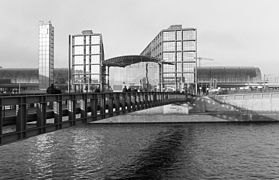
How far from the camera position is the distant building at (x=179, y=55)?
390ft

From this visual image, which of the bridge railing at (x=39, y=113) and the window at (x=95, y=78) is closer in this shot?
the bridge railing at (x=39, y=113)

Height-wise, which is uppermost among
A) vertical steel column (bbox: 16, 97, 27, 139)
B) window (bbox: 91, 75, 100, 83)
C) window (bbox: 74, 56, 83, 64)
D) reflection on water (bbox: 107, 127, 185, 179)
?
window (bbox: 74, 56, 83, 64)

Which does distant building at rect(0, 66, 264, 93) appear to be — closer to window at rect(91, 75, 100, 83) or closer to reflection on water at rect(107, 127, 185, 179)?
window at rect(91, 75, 100, 83)

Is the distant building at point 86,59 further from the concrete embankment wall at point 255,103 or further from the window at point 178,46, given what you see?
the concrete embankment wall at point 255,103

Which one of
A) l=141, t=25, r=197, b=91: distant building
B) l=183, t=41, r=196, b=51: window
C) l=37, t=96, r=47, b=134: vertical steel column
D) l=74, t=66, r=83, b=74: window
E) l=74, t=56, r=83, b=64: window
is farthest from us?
l=74, t=66, r=83, b=74: window

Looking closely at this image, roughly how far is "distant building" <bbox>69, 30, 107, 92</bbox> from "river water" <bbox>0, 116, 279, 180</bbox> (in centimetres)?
8776

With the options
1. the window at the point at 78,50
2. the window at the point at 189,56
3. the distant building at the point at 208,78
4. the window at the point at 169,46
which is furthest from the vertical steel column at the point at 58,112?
the distant building at the point at 208,78

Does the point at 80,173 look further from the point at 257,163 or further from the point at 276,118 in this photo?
the point at 276,118

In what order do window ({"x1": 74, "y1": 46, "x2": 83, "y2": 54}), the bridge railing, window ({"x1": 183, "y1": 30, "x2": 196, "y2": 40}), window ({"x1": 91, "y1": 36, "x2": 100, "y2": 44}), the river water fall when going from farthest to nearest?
window ({"x1": 74, "y1": 46, "x2": 83, "y2": 54})
window ({"x1": 91, "y1": 36, "x2": 100, "y2": 44})
window ({"x1": 183, "y1": 30, "x2": 196, "y2": 40})
the river water
the bridge railing

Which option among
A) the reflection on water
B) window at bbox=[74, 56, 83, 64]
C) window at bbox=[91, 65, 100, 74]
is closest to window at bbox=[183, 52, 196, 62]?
window at bbox=[91, 65, 100, 74]

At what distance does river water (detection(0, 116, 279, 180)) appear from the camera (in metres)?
21.8

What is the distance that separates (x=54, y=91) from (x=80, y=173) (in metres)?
7.10

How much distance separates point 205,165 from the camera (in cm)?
2475

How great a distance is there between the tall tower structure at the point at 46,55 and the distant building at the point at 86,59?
65.7 feet
